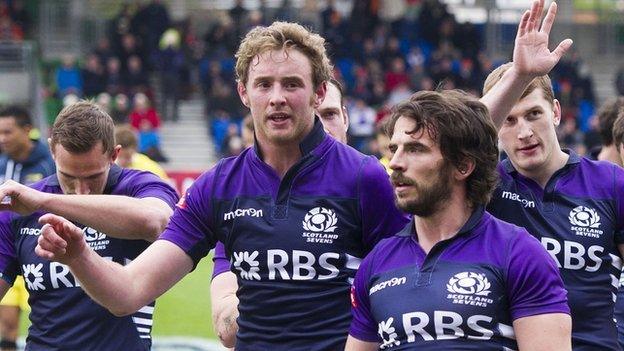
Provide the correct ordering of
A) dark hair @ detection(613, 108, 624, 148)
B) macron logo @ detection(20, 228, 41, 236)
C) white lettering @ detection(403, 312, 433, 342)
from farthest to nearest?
1. dark hair @ detection(613, 108, 624, 148)
2. macron logo @ detection(20, 228, 41, 236)
3. white lettering @ detection(403, 312, 433, 342)

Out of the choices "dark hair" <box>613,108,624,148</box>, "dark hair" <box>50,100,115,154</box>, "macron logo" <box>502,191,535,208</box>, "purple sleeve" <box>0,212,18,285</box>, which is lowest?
"purple sleeve" <box>0,212,18,285</box>

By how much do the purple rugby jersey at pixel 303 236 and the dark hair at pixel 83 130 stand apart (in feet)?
3.39

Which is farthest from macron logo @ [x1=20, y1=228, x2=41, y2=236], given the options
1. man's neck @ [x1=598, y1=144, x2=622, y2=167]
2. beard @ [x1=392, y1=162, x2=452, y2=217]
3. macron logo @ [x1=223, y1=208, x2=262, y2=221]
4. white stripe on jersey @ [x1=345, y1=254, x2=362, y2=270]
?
man's neck @ [x1=598, y1=144, x2=622, y2=167]

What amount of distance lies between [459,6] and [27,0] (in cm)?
1225

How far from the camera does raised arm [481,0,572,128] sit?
221 inches

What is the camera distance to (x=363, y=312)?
4914 millimetres

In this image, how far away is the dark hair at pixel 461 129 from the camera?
188 inches

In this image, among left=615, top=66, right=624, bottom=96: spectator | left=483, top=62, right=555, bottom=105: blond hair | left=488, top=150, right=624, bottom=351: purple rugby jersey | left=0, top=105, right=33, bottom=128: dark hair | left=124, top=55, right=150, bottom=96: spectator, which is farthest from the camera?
left=615, top=66, right=624, bottom=96: spectator

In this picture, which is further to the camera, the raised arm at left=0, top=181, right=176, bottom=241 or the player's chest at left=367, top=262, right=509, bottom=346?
the raised arm at left=0, top=181, right=176, bottom=241

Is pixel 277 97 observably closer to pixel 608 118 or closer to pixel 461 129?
pixel 461 129

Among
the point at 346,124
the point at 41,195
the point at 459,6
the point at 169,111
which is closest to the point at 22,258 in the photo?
the point at 41,195

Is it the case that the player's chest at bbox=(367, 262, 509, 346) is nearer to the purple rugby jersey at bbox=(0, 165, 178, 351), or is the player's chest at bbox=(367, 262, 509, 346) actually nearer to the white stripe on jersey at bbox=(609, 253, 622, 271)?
the white stripe on jersey at bbox=(609, 253, 622, 271)

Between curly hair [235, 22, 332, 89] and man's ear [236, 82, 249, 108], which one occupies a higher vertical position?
curly hair [235, 22, 332, 89]

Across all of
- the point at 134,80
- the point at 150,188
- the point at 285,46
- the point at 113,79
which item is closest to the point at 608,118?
the point at 150,188
